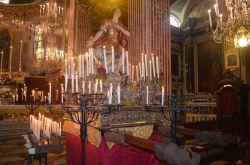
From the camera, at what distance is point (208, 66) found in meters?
14.4

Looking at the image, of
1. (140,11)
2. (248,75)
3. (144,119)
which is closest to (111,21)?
(140,11)

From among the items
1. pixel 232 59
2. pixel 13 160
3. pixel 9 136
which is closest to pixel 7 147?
pixel 13 160

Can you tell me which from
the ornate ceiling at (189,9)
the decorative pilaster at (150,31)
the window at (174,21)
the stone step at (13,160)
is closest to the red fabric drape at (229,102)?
the decorative pilaster at (150,31)

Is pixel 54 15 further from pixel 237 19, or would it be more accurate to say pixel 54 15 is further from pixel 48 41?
pixel 237 19

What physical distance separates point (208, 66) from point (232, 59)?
2.84 metres

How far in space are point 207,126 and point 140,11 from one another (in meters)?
4.37

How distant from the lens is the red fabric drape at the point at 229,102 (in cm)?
1010

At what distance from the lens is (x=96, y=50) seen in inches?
257

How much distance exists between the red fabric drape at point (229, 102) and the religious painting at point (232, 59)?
1.59 metres

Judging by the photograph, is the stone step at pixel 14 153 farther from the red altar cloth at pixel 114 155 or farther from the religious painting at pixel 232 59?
the religious painting at pixel 232 59

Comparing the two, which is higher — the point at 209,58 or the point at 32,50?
the point at 32,50

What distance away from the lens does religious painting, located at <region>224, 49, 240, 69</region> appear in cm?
1124

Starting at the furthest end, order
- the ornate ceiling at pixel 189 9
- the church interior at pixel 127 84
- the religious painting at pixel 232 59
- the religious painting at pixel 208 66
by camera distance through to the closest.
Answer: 1. the ornate ceiling at pixel 189 9
2. the religious painting at pixel 208 66
3. the religious painting at pixel 232 59
4. the church interior at pixel 127 84

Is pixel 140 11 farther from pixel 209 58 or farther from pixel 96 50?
pixel 209 58
